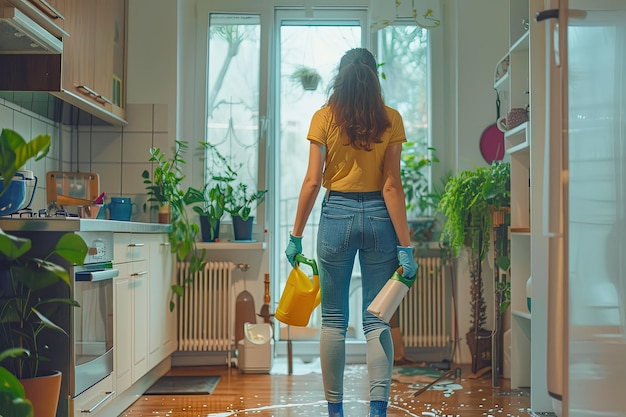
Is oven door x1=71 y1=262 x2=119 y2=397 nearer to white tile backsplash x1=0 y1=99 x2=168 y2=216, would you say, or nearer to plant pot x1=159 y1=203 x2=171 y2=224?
plant pot x1=159 y1=203 x2=171 y2=224

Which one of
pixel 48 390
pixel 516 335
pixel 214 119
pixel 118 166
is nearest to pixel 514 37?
pixel 516 335

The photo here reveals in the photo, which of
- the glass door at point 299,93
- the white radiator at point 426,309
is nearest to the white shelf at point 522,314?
the white radiator at point 426,309

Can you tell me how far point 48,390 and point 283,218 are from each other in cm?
301

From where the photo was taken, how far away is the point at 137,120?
Result: 4938 mm

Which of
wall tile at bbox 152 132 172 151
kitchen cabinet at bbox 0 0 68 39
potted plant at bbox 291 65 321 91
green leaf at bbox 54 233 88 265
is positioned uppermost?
potted plant at bbox 291 65 321 91

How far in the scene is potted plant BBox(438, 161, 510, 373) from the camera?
4480 mm

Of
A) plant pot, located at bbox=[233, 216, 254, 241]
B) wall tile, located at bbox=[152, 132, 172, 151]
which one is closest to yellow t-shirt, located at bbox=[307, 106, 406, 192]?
plant pot, located at bbox=[233, 216, 254, 241]

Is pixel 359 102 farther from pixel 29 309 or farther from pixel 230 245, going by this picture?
pixel 230 245

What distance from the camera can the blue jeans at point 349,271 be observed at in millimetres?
3139

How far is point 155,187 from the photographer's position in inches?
187

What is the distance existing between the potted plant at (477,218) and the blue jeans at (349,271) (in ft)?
4.55

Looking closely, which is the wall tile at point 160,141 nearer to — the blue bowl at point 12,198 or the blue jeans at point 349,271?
the blue jeans at point 349,271

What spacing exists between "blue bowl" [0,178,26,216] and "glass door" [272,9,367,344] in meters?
2.74

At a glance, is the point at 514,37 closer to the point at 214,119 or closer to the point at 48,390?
the point at 214,119
